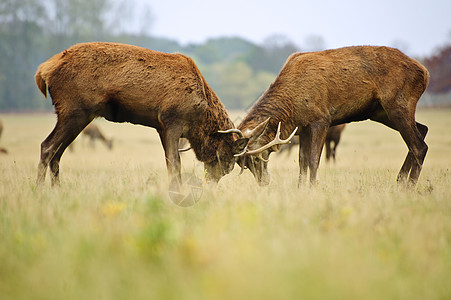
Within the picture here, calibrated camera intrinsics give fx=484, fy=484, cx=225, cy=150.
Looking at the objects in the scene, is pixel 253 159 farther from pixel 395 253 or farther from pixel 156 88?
pixel 395 253

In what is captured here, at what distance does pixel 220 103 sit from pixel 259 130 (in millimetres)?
768

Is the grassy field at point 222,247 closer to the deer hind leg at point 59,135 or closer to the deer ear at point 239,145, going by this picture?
the deer hind leg at point 59,135

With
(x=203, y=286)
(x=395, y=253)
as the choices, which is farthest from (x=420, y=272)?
(x=203, y=286)

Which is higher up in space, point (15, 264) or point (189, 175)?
point (15, 264)

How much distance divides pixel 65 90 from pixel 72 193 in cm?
166

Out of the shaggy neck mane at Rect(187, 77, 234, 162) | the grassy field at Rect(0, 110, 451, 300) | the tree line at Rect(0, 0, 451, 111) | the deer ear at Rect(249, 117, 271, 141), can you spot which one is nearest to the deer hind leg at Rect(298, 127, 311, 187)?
the deer ear at Rect(249, 117, 271, 141)

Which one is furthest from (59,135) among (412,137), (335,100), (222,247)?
(412,137)

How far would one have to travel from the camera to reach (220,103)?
7.72 metres

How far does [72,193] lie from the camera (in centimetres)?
572

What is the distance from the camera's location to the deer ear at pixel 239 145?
7523mm

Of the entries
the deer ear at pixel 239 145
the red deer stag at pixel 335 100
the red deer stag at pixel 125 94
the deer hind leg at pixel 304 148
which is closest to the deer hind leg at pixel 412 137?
the red deer stag at pixel 335 100

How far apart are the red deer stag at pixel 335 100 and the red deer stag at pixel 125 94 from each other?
1.01 meters

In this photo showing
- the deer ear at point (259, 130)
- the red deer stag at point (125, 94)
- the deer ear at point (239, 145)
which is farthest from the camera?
the deer ear at point (259, 130)

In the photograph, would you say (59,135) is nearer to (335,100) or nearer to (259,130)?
(259,130)
